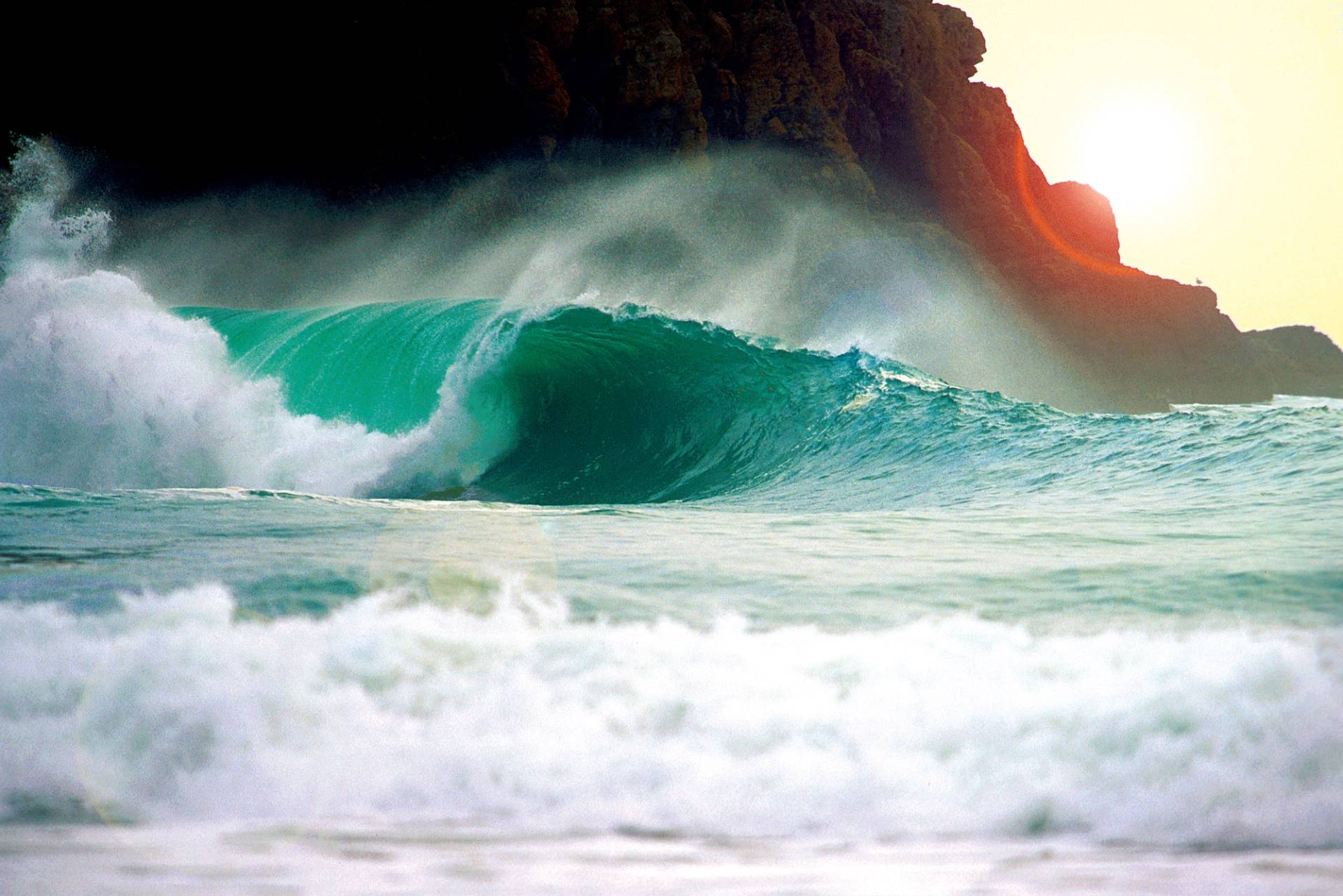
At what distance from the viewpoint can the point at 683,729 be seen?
7.56ft

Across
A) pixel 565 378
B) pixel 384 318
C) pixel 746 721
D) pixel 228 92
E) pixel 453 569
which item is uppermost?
pixel 228 92

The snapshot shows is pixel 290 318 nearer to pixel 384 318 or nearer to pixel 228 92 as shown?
pixel 384 318

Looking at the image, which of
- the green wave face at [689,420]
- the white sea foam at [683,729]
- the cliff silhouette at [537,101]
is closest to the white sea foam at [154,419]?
the green wave face at [689,420]

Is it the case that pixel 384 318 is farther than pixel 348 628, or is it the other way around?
pixel 384 318

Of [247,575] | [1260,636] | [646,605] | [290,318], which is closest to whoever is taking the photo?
[1260,636]

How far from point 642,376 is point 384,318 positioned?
365 cm

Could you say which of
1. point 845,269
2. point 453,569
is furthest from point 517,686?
point 845,269

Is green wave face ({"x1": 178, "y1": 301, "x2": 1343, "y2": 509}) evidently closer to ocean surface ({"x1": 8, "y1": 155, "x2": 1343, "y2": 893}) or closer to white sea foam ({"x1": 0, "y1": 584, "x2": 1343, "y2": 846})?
ocean surface ({"x1": 8, "y1": 155, "x2": 1343, "y2": 893})

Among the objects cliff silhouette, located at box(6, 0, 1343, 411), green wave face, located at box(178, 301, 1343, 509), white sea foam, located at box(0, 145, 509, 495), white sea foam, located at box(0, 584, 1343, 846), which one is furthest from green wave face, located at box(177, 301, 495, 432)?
cliff silhouette, located at box(6, 0, 1343, 411)

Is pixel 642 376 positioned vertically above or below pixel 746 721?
above

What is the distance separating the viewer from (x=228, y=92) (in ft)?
75.6

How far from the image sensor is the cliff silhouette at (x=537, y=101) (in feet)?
73.9

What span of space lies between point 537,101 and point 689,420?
15.8 m

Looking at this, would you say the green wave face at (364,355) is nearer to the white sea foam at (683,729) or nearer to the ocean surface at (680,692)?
the ocean surface at (680,692)
